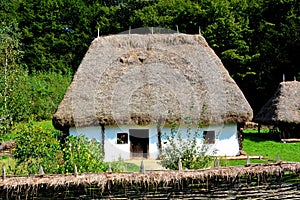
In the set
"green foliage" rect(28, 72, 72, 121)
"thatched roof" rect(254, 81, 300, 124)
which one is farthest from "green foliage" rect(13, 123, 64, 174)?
"green foliage" rect(28, 72, 72, 121)

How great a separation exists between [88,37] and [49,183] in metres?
27.3

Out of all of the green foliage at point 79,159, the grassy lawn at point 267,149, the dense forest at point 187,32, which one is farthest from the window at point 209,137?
the dense forest at point 187,32

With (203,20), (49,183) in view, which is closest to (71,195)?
(49,183)

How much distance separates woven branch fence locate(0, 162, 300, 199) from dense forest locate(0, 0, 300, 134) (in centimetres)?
1640

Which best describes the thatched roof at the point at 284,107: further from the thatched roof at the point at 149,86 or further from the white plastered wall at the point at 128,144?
the white plastered wall at the point at 128,144

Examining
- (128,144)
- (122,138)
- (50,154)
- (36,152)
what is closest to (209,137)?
(128,144)

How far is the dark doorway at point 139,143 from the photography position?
50.8 ft

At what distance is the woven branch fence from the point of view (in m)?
8.21

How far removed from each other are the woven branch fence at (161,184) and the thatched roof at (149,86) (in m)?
5.81

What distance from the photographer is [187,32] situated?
98.8ft

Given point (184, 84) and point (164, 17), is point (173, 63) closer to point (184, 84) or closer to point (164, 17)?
point (184, 84)

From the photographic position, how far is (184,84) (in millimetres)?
16219

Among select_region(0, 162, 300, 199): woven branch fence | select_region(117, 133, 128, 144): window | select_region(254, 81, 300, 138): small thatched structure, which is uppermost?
select_region(254, 81, 300, 138): small thatched structure

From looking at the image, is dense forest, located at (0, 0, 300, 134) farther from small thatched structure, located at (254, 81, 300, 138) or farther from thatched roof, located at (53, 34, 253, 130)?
thatched roof, located at (53, 34, 253, 130)
